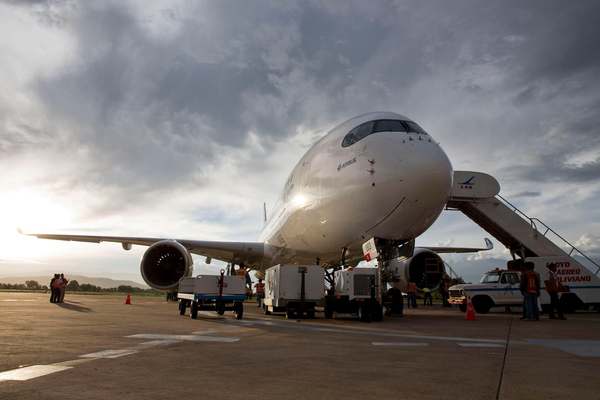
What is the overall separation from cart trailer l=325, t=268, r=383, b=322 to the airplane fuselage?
0.75m

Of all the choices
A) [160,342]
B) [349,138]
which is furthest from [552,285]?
[160,342]

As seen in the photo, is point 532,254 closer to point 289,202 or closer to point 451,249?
point 451,249

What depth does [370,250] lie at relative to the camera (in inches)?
354

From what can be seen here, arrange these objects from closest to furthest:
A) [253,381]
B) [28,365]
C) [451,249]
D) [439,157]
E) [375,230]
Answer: [253,381]
[28,365]
[439,157]
[375,230]
[451,249]

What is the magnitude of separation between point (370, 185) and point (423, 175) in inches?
40.3

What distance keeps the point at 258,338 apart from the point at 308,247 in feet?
19.8

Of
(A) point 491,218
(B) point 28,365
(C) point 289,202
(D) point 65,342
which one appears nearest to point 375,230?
(C) point 289,202

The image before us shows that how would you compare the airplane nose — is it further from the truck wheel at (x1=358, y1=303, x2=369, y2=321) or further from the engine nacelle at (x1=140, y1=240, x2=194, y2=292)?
the engine nacelle at (x1=140, y1=240, x2=194, y2=292)

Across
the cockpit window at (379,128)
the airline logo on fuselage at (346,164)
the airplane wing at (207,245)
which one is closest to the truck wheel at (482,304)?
the cockpit window at (379,128)

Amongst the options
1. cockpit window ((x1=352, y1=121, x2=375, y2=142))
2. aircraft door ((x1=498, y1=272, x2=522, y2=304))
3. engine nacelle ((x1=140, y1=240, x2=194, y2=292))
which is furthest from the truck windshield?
engine nacelle ((x1=140, y1=240, x2=194, y2=292))

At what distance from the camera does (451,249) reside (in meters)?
21.5

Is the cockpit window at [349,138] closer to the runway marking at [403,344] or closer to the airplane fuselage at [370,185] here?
the airplane fuselage at [370,185]

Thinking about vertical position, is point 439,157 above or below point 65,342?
above

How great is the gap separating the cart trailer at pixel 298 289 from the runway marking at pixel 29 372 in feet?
22.3
